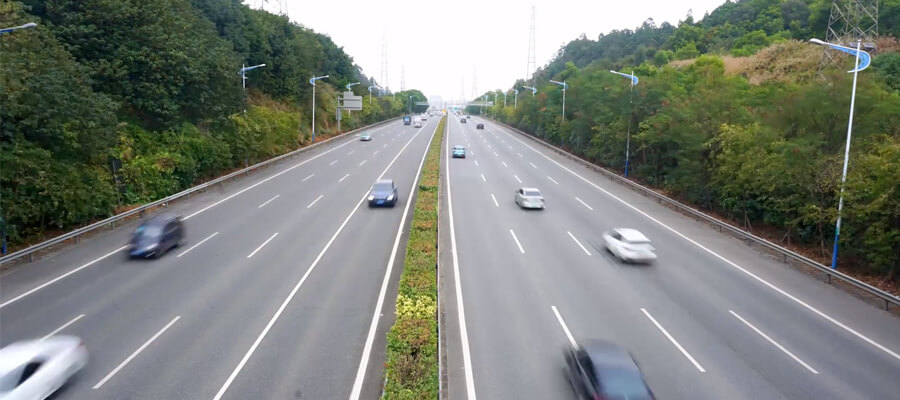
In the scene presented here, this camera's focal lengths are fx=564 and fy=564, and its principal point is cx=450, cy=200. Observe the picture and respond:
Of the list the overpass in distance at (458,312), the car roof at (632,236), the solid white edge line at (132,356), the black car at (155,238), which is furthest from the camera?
the car roof at (632,236)

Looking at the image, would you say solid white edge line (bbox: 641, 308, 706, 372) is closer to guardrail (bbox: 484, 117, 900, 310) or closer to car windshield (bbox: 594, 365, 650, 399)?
car windshield (bbox: 594, 365, 650, 399)

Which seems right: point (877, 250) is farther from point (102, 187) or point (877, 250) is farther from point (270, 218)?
point (102, 187)

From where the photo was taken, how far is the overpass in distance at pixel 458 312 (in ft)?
41.8

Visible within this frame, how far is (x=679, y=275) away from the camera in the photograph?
67.3 feet

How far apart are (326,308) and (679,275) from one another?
12.6 m

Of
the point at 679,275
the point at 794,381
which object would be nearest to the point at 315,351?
the point at 794,381

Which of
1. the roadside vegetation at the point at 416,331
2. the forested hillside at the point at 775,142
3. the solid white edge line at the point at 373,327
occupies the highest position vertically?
the forested hillside at the point at 775,142

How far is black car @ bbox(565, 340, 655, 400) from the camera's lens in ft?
35.9

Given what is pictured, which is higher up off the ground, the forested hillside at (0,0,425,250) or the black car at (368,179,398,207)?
the forested hillside at (0,0,425,250)

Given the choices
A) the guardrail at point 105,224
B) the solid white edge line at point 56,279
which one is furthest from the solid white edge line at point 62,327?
the guardrail at point 105,224

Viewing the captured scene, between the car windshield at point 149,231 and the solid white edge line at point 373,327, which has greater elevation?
the car windshield at point 149,231

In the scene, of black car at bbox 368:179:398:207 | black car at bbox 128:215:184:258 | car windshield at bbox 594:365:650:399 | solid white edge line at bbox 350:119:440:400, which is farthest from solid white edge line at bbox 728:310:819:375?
black car at bbox 128:215:184:258

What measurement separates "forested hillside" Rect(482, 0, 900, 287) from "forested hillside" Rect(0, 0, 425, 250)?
97.8ft

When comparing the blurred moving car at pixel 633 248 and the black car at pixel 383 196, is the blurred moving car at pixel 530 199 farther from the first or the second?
the blurred moving car at pixel 633 248
